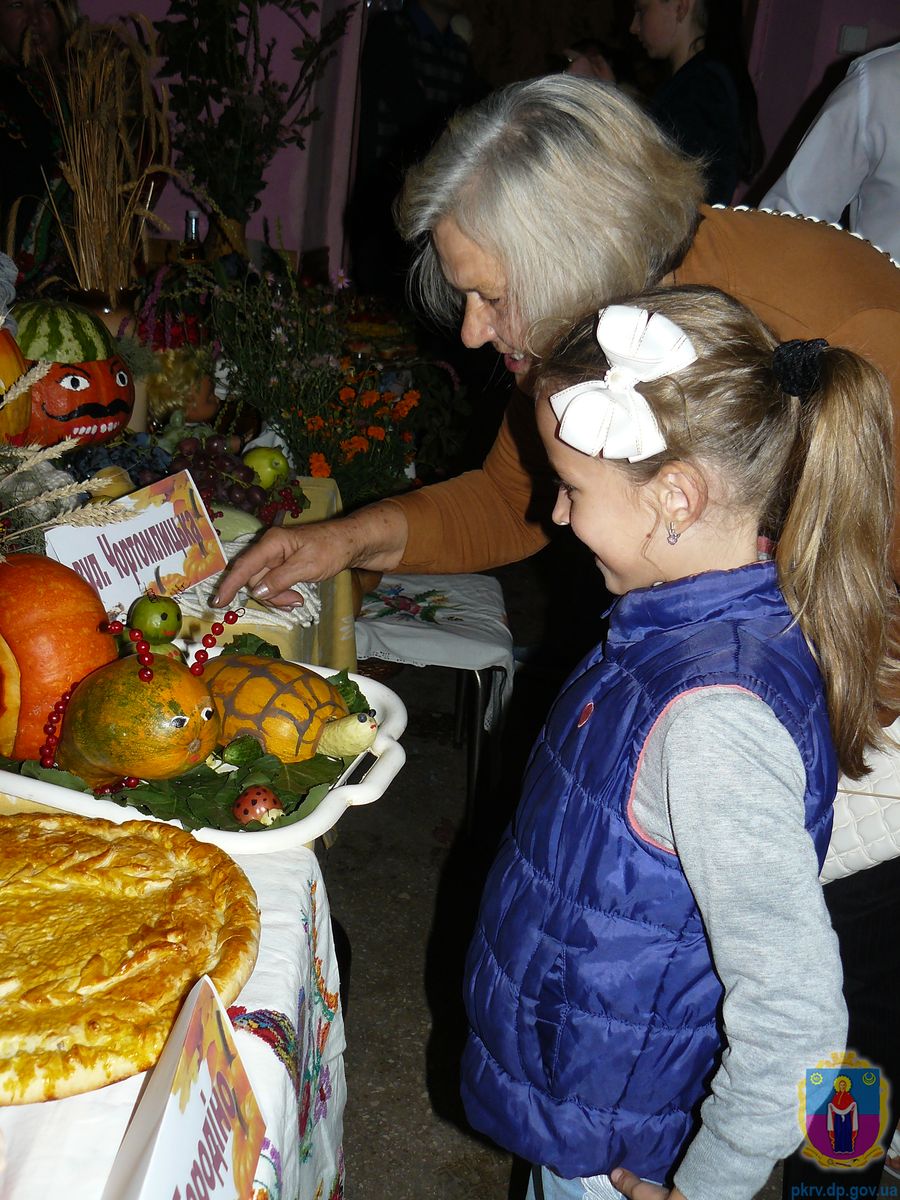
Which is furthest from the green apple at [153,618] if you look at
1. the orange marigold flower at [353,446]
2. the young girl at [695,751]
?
the orange marigold flower at [353,446]

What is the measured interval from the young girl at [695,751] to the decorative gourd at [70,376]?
2.75ft

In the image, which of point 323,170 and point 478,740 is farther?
point 323,170

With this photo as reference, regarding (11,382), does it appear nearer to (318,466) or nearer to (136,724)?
(136,724)

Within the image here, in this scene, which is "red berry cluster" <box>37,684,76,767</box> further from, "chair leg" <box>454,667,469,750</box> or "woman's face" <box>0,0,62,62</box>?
"woman's face" <box>0,0,62,62</box>

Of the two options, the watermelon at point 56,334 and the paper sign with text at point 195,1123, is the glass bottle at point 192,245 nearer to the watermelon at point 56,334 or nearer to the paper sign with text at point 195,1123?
the watermelon at point 56,334

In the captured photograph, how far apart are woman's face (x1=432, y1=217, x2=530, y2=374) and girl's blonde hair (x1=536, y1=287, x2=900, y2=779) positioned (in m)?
0.29

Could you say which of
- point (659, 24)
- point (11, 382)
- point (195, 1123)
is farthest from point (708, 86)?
point (195, 1123)

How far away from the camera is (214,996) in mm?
633

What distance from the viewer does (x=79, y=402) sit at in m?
1.46

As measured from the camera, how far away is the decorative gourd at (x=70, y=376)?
1.43 metres

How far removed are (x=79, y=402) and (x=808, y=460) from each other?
1.09 metres

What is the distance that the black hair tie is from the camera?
824 millimetres

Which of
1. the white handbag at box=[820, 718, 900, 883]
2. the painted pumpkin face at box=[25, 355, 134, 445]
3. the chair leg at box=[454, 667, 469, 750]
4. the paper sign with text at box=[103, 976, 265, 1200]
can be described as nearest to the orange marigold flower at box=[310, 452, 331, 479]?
the painted pumpkin face at box=[25, 355, 134, 445]

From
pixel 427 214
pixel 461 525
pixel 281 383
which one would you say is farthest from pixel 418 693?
pixel 427 214
